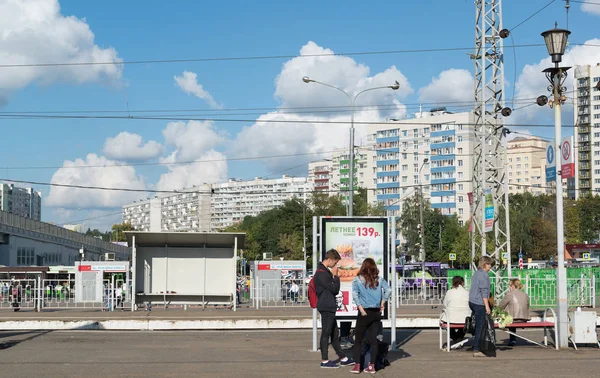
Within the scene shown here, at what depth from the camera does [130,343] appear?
→ 17.2 meters

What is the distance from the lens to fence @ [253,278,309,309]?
104 ft

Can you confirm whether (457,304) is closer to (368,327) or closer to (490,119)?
(368,327)

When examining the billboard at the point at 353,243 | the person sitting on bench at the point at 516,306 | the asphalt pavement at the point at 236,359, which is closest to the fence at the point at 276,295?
the asphalt pavement at the point at 236,359

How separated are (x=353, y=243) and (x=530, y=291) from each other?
1574cm

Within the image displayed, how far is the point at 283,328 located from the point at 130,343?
20.9ft

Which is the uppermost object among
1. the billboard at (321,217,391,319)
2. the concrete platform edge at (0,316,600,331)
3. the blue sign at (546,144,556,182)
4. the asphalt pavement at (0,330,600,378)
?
the blue sign at (546,144,556,182)

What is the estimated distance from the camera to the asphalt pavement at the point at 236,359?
40.2 ft

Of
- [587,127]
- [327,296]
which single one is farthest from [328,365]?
[587,127]

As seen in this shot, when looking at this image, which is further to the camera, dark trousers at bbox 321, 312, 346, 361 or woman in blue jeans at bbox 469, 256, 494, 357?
woman in blue jeans at bbox 469, 256, 494, 357

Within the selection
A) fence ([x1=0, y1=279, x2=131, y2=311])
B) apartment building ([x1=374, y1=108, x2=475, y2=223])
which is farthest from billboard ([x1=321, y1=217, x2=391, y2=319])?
apartment building ([x1=374, y1=108, x2=475, y2=223])

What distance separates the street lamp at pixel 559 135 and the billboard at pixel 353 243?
3.34m

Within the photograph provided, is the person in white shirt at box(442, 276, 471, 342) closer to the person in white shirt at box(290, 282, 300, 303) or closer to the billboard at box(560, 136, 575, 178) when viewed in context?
the billboard at box(560, 136, 575, 178)

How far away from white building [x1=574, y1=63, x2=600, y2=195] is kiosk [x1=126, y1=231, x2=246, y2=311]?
137 meters

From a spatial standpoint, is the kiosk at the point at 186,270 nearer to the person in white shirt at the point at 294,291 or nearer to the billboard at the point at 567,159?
the person in white shirt at the point at 294,291
